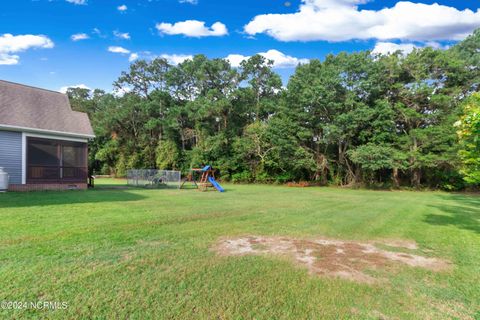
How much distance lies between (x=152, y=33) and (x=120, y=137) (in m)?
14.2

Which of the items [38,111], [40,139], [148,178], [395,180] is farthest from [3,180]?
[395,180]

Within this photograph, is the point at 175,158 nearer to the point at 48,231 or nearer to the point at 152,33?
the point at 152,33

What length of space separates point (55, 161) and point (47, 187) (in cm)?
252

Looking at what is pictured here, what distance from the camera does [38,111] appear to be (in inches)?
488

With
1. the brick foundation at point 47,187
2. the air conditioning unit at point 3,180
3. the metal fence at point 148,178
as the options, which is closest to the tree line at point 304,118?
the metal fence at point 148,178

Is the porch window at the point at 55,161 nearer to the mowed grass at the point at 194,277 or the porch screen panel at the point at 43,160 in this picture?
the porch screen panel at the point at 43,160

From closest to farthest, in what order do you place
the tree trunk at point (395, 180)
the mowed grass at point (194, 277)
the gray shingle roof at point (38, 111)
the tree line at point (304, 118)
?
the mowed grass at point (194, 277)
the gray shingle roof at point (38, 111)
the tree line at point (304, 118)
the tree trunk at point (395, 180)

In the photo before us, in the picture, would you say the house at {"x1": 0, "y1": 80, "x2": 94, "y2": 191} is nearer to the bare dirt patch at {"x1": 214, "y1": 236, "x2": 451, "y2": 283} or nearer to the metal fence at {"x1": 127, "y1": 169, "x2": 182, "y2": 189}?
the metal fence at {"x1": 127, "y1": 169, "x2": 182, "y2": 189}

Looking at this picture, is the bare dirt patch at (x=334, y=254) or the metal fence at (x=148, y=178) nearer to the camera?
the bare dirt patch at (x=334, y=254)

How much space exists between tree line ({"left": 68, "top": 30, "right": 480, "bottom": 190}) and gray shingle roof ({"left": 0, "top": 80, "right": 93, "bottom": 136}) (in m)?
12.7

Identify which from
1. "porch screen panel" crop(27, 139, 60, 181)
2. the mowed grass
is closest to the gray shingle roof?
"porch screen panel" crop(27, 139, 60, 181)

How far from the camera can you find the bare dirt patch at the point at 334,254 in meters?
3.52

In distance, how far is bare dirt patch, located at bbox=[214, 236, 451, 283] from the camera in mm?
3520

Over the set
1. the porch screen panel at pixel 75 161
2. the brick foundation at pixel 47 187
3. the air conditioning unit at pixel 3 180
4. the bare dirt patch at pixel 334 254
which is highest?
the porch screen panel at pixel 75 161
